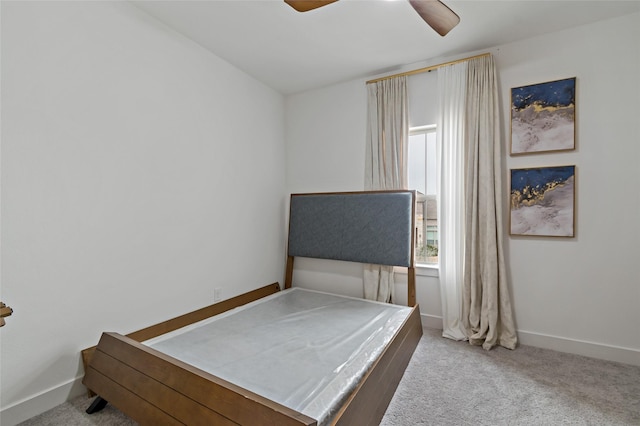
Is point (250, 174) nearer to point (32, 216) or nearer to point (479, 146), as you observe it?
point (32, 216)

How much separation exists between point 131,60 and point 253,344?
7.00 ft

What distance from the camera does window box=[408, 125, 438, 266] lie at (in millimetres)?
3002

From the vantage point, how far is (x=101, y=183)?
197 centimetres

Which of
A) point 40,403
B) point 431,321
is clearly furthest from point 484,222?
point 40,403

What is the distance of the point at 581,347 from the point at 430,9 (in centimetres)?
271

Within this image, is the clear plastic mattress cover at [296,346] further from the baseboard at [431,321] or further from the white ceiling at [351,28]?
the white ceiling at [351,28]

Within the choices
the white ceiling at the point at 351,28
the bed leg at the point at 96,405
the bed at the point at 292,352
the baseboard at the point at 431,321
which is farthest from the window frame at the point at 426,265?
the bed leg at the point at 96,405

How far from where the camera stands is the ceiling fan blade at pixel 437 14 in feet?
5.28

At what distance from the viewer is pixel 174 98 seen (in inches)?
94.5

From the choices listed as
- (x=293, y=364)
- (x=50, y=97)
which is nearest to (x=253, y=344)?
(x=293, y=364)

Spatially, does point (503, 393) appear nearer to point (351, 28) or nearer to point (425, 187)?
point (425, 187)

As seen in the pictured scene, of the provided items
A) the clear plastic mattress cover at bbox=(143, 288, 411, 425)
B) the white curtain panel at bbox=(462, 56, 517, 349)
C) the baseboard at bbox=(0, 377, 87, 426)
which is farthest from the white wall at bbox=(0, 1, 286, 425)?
the white curtain panel at bbox=(462, 56, 517, 349)

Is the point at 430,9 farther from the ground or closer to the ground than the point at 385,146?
farther from the ground

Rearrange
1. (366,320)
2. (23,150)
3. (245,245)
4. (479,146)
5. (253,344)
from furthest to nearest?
(245,245)
(479,146)
(366,320)
(253,344)
(23,150)
